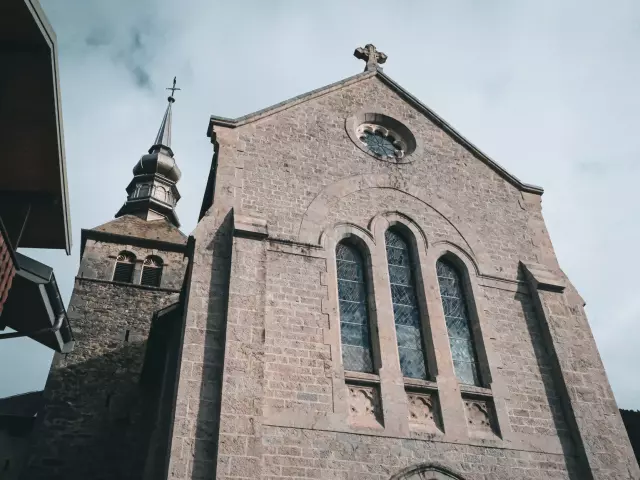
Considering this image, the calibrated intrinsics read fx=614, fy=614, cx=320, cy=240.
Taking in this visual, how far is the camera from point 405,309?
32.9ft

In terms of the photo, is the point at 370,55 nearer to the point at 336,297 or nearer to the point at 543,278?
the point at 543,278

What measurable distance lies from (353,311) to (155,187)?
16.6m

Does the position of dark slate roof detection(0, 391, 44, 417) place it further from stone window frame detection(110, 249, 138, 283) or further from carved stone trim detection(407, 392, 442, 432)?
carved stone trim detection(407, 392, 442, 432)

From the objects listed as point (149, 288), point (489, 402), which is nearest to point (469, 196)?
point (489, 402)

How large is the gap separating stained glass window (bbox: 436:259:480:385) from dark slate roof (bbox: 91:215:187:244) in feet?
38.5

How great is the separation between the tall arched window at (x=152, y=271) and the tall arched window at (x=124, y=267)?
1.21 feet

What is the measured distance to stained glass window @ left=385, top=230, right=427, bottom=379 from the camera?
939 centimetres

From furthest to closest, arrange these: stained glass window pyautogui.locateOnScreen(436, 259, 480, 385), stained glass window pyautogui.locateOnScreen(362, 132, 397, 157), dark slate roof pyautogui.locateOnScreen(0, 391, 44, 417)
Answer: dark slate roof pyautogui.locateOnScreen(0, 391, 44, 417) < stained glass window pyautogui.locateOnScreen(362, 132, 397, 157) < stained glass window pyautogui.locateOnScreen(436, 259, 480, 385)

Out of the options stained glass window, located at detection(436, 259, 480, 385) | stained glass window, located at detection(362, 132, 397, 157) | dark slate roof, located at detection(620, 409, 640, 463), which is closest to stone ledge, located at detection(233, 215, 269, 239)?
stained glass window, located at detection(436, 259, 480, 385)

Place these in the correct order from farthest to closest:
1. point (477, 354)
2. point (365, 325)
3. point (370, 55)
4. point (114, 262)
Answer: point (114, 262), point (370, 55), point (477, 354), point (365, 325)

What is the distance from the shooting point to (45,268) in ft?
23.6

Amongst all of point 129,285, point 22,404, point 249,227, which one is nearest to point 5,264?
point 249,227

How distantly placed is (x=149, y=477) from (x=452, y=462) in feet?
14.3

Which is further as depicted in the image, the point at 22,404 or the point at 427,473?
the point at 22,404
